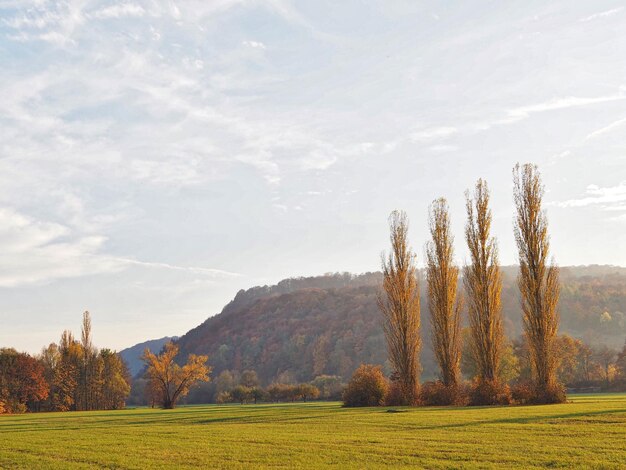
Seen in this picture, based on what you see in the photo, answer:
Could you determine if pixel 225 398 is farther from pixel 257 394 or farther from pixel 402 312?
pixel 402 312

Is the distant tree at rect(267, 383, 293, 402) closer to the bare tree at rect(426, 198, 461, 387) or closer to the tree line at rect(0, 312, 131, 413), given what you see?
the tree line at rect(0, 312, 131, 413)

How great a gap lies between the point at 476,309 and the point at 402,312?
5.53 meters

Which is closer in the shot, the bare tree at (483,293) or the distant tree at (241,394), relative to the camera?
the bare tree at (483,293)

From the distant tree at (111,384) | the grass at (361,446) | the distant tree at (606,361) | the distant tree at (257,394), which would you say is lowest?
the distant tree at (606,361)

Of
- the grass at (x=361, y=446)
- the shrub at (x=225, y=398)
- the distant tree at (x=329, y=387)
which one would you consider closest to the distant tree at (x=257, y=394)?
the shrub at (x=225, y=398)

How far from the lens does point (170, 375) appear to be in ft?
222

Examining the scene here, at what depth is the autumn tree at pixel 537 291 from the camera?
37656mm

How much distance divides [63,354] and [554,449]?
76.7 m

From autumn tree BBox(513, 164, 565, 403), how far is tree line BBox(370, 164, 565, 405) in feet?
0.20

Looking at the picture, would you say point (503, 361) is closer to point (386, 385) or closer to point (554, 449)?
point (386, 385)

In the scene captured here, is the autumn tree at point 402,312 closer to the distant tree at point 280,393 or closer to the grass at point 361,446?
the grass at point 361,446

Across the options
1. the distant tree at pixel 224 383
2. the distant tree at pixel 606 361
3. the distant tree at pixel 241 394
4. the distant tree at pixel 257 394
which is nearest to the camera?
the distant tree at pixel 241 394

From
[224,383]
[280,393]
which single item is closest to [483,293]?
[280,393]

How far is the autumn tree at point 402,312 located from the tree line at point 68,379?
1858 inches
